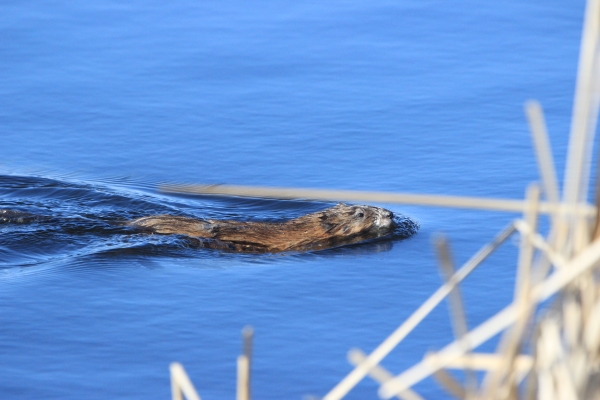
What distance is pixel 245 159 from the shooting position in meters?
6.90

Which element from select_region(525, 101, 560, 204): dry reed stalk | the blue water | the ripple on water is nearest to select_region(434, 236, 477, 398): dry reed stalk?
select_region(525, 101, 560, 204): dry reed stalk

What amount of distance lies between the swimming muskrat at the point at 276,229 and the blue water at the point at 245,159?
0.15m

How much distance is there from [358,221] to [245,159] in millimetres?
947

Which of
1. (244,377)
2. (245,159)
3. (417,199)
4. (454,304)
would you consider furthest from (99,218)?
(417,199)

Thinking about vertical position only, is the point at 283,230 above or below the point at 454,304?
above

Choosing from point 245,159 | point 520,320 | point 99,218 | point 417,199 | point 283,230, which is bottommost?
point 520,320

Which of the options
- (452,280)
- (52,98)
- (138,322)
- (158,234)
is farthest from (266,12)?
(452,280)

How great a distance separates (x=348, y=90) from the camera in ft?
26.2

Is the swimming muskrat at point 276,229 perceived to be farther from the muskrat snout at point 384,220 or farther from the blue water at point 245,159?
the blue water at point 245,159

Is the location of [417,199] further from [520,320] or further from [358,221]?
[358,221]

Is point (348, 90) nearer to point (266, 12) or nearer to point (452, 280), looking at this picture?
point (266, 12)

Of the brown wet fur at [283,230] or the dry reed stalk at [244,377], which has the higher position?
the brown wet fur at [283,230]

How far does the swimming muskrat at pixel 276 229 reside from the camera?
621 centimetres

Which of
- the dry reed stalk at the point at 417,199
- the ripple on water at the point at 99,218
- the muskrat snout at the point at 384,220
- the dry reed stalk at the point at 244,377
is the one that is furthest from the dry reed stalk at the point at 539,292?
the muskrat snout at the point at 384,220
